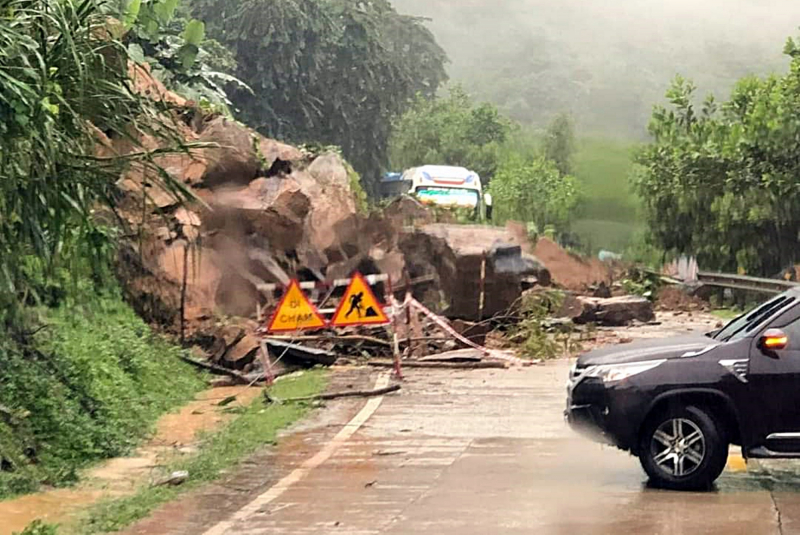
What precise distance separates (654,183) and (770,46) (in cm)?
4273

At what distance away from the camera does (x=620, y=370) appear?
397 inches

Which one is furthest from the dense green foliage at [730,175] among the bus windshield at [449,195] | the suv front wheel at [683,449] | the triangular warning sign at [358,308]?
the suv front wheel at [683,449]

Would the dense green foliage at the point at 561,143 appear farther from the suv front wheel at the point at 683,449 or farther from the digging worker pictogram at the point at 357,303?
the suv front wheel at the point at 683,449

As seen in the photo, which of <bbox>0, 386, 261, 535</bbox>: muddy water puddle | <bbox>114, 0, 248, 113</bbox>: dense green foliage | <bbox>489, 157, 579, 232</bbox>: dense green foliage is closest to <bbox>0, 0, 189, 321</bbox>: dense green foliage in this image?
<bbox>114, 0, 248, 113</bbox>: dense green foliage

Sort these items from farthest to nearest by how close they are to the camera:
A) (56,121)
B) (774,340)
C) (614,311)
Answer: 1. (614,311)
2. (774,340)
3. (56,121)

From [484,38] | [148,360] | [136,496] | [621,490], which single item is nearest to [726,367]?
[621,490]

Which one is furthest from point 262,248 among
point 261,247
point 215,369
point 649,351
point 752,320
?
point 752,320

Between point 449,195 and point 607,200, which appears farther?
point 449,195

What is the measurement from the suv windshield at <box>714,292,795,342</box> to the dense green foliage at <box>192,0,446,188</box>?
139 ft

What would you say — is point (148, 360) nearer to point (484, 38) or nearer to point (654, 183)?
point (654, 183)

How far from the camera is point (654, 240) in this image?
38.8 meters

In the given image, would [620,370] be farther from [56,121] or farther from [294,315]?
Answer: [294,315]

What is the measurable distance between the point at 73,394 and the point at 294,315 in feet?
17.9

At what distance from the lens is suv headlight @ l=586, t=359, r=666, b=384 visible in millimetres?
9984
